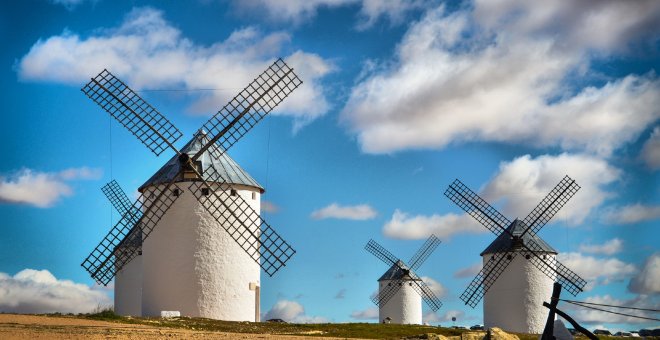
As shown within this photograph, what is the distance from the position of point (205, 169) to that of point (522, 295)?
1833cm

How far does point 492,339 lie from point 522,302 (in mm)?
20484

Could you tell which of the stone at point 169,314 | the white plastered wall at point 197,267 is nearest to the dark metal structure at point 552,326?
the white plastered wall at point 197,267

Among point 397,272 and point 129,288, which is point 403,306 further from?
point 129,288

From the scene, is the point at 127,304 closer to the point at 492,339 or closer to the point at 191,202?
the point at 191,202

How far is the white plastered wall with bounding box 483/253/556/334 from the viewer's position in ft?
134

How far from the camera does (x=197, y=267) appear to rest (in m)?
29.9

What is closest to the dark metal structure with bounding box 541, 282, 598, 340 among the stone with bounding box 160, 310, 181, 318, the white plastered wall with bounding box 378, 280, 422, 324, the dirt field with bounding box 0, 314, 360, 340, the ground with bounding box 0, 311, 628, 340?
the ground with bounding box 0, 311, 628, 340

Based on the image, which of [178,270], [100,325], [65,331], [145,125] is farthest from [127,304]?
[65,331]

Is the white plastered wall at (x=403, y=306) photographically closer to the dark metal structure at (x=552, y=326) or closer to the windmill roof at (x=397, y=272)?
the windmill roof at (x=397, y=272)

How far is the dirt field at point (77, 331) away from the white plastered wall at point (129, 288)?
14309 millimetres

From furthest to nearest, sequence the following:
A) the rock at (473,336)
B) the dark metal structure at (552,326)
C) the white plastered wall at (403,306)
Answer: the white plastered wall at (403,306) → the rock at (473,336) → the dark metal structure at (552,326)

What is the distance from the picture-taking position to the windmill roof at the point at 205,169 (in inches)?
1184

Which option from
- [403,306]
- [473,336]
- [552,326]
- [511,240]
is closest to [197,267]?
[473,336]

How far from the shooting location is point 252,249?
30.3 metres
